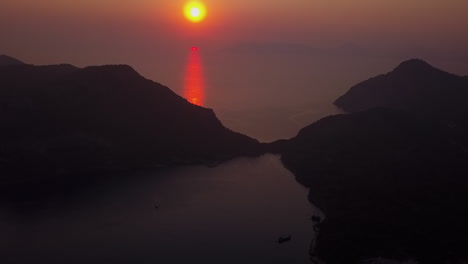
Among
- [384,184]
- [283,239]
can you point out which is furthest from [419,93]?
[283,239]

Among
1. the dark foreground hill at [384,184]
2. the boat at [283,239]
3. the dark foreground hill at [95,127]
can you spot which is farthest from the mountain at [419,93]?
the boat at [283,239]

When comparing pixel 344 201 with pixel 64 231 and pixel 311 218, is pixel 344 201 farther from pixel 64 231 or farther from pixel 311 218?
pixel 64 231

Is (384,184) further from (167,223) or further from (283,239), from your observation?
(167,223)

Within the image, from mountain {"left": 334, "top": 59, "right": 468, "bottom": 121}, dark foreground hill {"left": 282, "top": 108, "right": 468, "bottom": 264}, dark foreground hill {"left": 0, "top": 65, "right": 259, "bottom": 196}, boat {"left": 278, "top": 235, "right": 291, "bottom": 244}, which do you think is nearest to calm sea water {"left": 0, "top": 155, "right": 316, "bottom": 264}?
boat {"left": 278, "top": 235, "right": 291, "bottom": 244}

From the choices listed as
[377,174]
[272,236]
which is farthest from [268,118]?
[272,236]

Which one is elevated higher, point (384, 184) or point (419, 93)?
point (419, 93)
